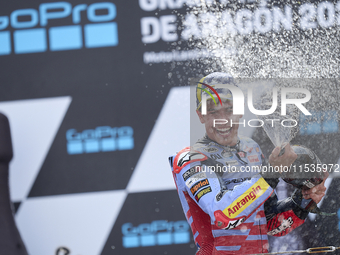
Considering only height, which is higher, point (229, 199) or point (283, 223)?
point (229, 199)

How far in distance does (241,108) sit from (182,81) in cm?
29

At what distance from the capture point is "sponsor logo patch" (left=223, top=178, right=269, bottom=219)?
0.92 meters

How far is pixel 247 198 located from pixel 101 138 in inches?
26.0

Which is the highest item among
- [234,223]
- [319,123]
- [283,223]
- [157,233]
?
[319,123]

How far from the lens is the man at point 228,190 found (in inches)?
36.6

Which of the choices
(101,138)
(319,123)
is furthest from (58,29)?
(319,123)

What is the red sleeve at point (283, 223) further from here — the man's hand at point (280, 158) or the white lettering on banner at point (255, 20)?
the white lettering on banner at point (255, 20)

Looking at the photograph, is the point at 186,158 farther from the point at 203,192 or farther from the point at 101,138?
the point at 101,138

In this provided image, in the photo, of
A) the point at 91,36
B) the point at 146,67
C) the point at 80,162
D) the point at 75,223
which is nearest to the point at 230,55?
the point at 146,67

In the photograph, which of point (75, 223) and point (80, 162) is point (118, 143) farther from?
point (75, 223)

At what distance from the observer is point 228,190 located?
0.96 metres

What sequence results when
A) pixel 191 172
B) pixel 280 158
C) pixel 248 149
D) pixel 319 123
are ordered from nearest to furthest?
pixel 280 158
pixel 191 172
pixel 248 149
pixel 319 123

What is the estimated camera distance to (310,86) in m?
1.30

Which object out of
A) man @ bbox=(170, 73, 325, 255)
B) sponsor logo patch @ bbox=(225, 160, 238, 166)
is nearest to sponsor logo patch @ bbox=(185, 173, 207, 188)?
man @ bbox=(170, 73, 325, 255)
